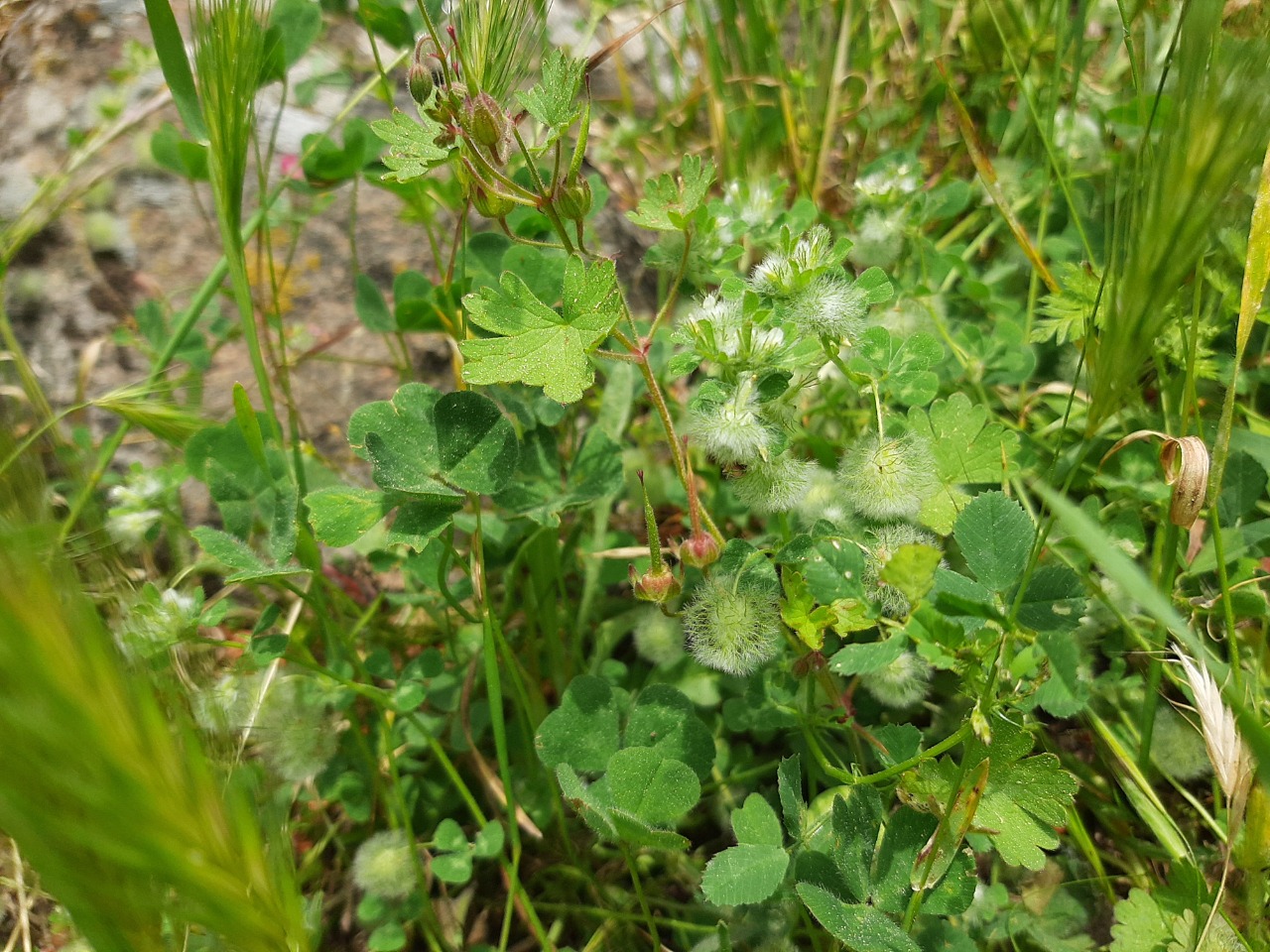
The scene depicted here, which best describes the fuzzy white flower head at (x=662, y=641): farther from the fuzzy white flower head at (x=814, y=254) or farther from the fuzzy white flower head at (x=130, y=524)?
the fuzzy white flower head at (x=130, y=524)

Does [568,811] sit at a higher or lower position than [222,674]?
lower

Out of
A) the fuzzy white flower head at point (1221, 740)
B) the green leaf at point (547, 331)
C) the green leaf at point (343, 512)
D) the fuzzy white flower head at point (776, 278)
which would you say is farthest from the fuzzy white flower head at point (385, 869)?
the fuzzy white flower head at point (1221, 740)

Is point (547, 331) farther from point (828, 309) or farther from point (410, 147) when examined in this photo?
point (828, 309)

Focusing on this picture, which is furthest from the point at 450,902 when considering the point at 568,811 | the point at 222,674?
the point at 222,674

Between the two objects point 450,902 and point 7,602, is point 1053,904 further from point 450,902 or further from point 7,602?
point 7,602

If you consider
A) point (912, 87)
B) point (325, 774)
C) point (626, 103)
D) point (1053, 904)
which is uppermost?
point (626, 103)

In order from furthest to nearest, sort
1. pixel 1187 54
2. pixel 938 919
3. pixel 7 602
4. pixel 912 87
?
pixel 912 87 → pixel 938 919 → pixel 1187 54 → pixel 7 602

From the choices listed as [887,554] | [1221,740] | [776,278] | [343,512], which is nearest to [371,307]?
[343,512]
